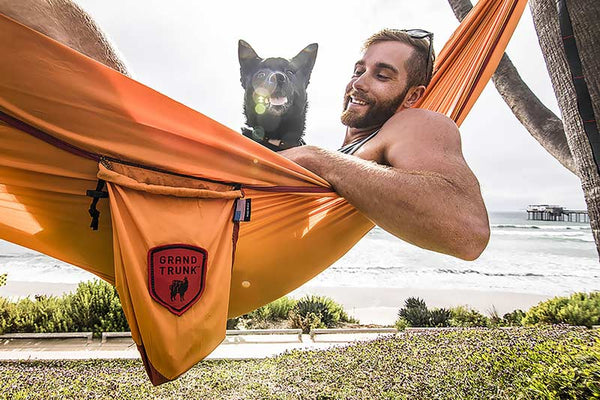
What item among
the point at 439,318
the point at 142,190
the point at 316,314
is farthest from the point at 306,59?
the point at 439,318

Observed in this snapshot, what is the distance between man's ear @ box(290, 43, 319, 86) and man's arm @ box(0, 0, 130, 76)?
2.00m

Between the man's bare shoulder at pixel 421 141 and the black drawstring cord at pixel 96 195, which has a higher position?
the man's bare shoulder at pixel 421 141

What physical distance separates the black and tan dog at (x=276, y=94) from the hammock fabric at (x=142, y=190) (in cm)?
155

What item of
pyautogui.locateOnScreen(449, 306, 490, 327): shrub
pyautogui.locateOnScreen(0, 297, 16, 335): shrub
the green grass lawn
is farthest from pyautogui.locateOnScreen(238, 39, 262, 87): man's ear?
pyautogui.locateOnScreen(449, 306, 490, 327): shrub

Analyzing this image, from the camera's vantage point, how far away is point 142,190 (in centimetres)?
82

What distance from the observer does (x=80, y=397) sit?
264cm

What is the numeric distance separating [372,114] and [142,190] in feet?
2.61

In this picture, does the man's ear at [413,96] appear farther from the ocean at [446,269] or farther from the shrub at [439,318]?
the ocean at [446,269]

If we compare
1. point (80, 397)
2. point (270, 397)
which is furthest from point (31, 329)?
point (270, 397)

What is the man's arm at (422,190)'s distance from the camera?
2.69ft

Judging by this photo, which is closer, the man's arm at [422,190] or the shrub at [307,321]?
the man's arm at [422,190]

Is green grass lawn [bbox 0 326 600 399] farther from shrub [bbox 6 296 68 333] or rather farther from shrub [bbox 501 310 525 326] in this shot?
shrub [bbox 501 310 525 326]

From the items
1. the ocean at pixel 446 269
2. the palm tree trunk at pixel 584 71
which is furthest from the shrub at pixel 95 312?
the ocean at pixel 446 269

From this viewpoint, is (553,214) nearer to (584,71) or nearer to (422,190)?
(584,71)
